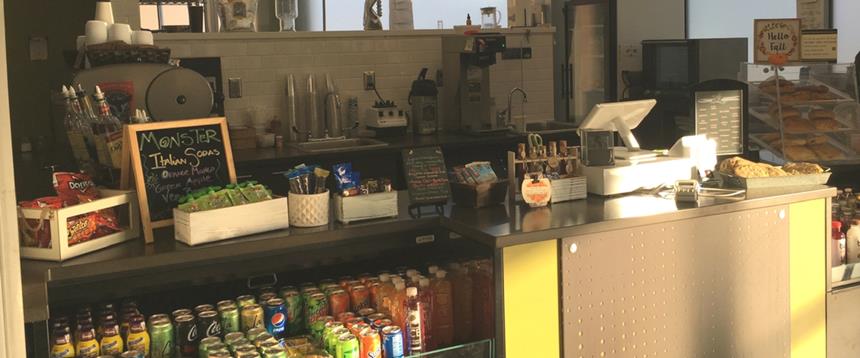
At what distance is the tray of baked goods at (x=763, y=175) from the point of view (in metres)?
3.26

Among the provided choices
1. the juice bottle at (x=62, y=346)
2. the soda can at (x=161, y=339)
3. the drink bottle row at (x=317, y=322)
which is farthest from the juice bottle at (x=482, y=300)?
the juice bottle at (x=62, y=346)

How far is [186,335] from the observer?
2.61m

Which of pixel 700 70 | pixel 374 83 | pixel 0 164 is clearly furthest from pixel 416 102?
pixel 0 164

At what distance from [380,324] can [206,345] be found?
0.51 metres

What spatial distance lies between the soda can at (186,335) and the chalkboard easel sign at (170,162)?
0.25 meters

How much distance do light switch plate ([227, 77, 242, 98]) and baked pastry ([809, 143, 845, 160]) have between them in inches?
141

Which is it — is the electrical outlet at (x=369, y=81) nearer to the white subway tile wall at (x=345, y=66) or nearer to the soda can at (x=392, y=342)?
the white subway tile wall at (x=345, y=66)

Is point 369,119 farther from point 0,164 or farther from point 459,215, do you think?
point 0,164

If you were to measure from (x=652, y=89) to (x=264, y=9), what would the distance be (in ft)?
12.4

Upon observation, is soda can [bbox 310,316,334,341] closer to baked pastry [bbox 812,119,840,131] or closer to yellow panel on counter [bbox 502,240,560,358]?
yellow panel on counter [bbox 502,240,560,358]

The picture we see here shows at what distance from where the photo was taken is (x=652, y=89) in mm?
8836

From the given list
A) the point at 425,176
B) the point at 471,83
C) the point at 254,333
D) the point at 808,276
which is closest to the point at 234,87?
the point at 471,83

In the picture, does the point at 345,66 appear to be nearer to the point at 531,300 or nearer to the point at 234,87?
the point at 234,87

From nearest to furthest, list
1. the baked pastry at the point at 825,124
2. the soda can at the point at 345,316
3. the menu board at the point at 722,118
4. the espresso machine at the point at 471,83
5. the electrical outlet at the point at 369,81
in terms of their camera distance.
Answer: the soda can at the point at 345,316
the menu board at the point at 722,118
the baked pastry at the point at 825,124
the espresso machine at the point at 471,83
the electrical outlet at the point at 369,81
